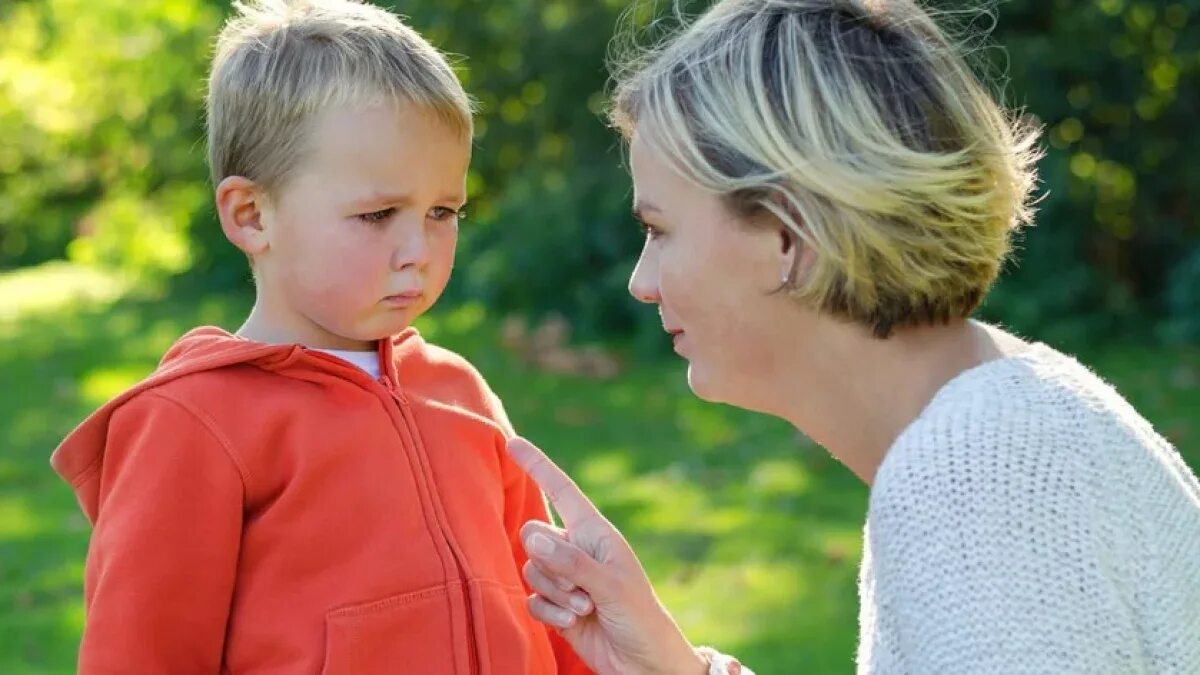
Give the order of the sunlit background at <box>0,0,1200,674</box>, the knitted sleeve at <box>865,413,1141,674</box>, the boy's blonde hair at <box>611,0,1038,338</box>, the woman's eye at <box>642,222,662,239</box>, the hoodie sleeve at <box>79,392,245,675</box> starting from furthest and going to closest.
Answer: the sunlit background at <box>0,0,1200,674</box>, the woman's eye at <box>642,222,662,239</box>, the boy's blonde hair at <box>611,0,1038,338</box>, the hoodie sleeve at <box>79,392,245,675</box>, the knitted sleeve at <box>865,413,1141,674</box>

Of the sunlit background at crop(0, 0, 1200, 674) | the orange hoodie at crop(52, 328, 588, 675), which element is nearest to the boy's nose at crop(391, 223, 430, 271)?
the orange hoodie at crop(52, 328, 588, 675)

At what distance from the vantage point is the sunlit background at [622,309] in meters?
5.46

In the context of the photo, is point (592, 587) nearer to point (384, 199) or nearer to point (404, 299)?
point (404, 299)

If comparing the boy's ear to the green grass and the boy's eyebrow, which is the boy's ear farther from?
the green grass

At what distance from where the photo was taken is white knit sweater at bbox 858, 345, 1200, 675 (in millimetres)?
1992

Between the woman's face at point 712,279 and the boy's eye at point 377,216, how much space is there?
391mm

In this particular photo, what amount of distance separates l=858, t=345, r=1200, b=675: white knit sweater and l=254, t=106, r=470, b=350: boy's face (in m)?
0.78

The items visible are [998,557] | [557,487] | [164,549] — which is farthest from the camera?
[557,487]

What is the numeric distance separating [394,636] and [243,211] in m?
0.70

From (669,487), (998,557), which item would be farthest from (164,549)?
(669,487)

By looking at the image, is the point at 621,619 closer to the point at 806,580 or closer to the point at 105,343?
the point at 806,580

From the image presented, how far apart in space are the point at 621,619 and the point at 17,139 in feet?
68.7

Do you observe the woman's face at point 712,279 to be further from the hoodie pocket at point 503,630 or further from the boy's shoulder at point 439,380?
the hoodie pocket at point 503,630

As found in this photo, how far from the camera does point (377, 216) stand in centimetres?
239
